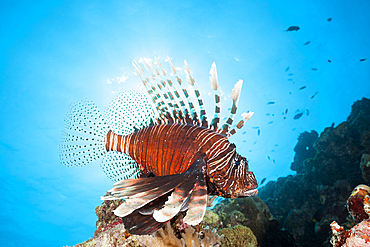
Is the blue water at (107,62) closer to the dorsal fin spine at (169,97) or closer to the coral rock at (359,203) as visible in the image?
the dorsal fin spine at (169,97)

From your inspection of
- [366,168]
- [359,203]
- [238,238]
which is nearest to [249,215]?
[238,238]

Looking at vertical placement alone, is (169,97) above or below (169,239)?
above

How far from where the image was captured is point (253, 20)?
1747 centimetres

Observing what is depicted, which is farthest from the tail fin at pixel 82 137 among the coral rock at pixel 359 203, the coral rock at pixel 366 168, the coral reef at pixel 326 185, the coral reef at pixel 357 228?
the coral rock at pixel 366 168

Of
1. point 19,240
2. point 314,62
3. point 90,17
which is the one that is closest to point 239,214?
point 90,17

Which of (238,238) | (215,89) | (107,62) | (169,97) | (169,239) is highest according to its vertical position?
(107,62)

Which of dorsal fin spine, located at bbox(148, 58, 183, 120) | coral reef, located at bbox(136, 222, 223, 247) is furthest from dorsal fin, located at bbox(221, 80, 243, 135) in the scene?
coral reef, located at bbox(136, 222, 223, 247)

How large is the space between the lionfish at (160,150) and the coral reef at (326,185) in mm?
7848

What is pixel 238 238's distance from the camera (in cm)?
423

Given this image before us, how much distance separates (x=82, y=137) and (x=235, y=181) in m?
2.86

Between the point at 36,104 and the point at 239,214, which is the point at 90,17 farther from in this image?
the point at 239,214

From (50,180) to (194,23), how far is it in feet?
81.2

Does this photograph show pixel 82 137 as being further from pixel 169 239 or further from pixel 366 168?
pixel 366 168

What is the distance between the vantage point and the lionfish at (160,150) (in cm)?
126
